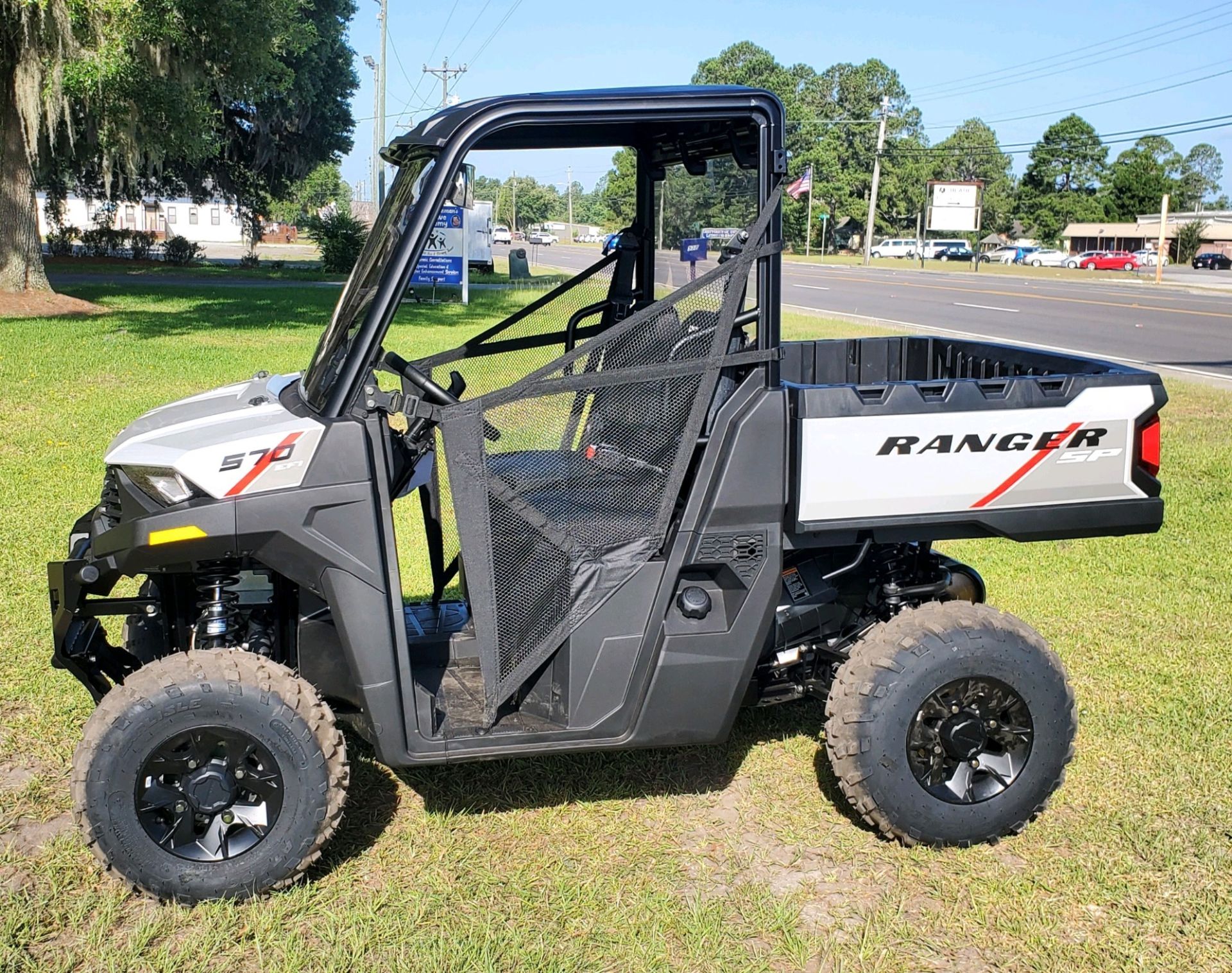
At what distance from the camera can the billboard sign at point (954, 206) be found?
6084 centimetres

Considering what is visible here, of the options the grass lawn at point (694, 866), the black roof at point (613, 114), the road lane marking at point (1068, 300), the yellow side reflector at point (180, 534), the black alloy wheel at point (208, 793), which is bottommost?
the grass lawn at point (694, 866)

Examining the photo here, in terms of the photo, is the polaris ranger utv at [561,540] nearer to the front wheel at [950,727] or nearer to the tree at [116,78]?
the front wheel at [950,727]

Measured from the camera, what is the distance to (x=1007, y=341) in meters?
17.8

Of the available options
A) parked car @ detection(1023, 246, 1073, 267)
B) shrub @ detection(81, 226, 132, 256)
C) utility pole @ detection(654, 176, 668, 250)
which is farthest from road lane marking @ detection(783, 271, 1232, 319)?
parked car @ detection(1023, 246, 1073, 267)

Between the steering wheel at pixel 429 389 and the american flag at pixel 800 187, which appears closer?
the steering wheel at pixel 429 389

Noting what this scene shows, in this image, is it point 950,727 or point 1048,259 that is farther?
point 1048,259

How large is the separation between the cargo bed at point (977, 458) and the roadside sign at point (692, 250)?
58 centimetres

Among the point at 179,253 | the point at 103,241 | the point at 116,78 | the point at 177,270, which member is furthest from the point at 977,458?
the point at 103,241

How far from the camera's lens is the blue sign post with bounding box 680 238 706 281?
12.6ft

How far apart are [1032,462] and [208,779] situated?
271cm

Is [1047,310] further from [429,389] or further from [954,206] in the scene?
[954,206]

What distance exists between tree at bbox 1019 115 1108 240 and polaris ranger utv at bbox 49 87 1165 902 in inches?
3524

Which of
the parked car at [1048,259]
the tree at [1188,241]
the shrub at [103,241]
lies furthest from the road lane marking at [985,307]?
the tree at [1188,241]

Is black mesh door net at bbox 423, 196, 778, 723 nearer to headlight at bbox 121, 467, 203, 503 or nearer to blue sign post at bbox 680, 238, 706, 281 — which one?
blue sign post at bbox 680, 238, 706, 281
